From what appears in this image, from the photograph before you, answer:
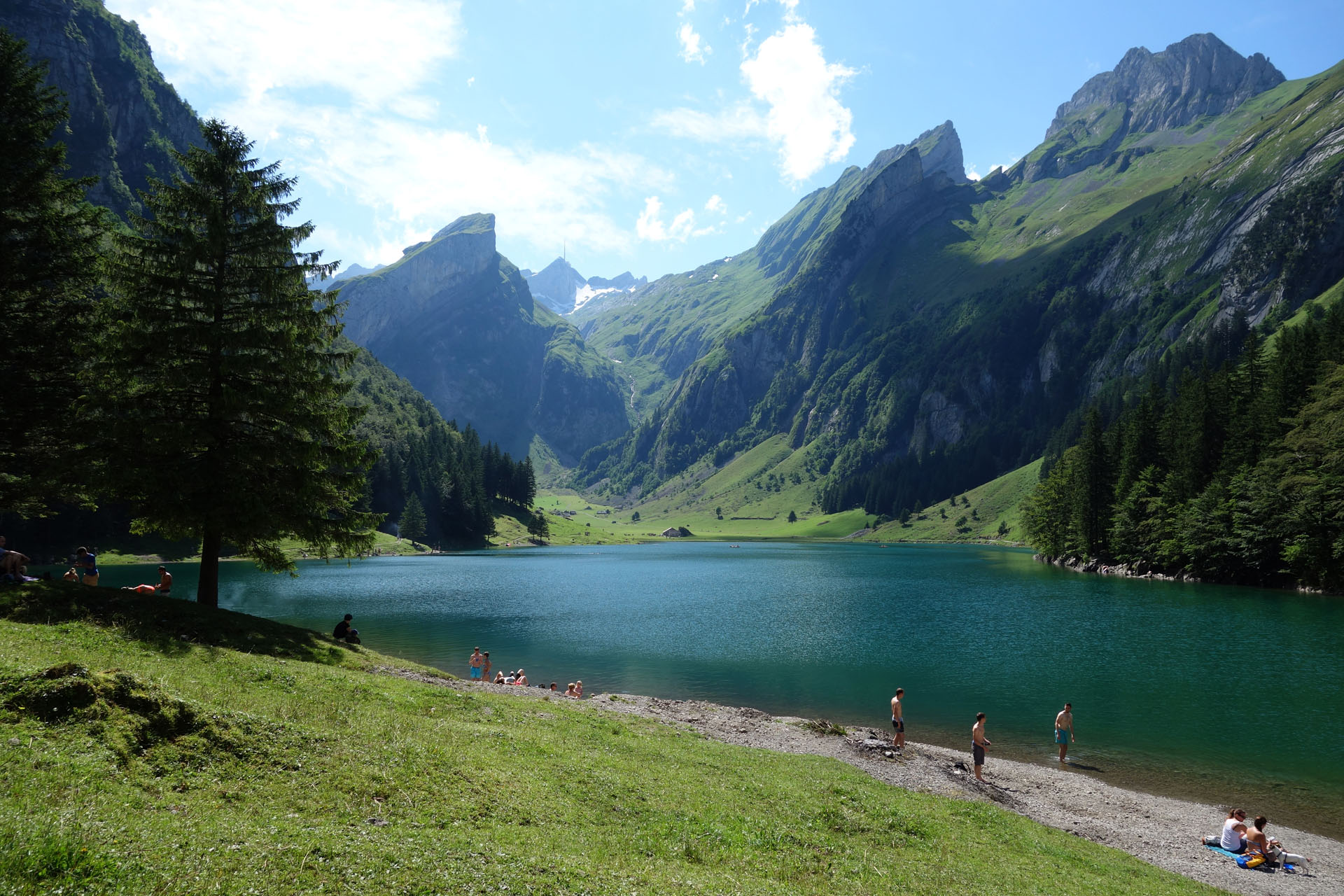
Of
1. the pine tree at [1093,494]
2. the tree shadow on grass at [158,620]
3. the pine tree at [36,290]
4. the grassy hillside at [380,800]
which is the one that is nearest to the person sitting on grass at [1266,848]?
the grassy hillside at [380,800]

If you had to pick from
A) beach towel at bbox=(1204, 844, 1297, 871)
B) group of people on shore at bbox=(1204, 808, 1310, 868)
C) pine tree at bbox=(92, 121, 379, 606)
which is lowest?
→ beach towel at bbox=(1204, 844, 1297, 871)

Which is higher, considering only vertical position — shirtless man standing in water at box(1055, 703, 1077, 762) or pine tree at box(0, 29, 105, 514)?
pine tree at box(0, 29, 105, 514)

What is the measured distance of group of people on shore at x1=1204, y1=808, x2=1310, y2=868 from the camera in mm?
22094

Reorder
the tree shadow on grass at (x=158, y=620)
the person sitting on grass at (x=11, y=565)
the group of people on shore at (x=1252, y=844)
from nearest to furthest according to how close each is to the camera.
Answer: the group of people on shore at (x=1252, y=844)
the tree shadow on grass at (x=158, y=620)
the person sitting on grass at (x=11, y=565)

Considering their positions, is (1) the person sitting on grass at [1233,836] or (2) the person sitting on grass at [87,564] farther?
(2) the person sitting on grass at [87,564]

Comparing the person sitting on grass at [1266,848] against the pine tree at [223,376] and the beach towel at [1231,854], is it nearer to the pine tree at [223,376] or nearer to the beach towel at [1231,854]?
the beach towel at [1231,854]

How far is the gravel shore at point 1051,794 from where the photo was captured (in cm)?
2153

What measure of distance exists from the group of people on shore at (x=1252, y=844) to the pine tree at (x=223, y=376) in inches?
1505

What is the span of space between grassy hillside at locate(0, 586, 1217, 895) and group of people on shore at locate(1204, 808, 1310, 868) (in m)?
5.20

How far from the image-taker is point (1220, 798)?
1118 inches

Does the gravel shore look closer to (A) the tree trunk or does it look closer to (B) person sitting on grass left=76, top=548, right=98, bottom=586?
(A) the tree trunk

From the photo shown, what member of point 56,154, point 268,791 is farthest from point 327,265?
point 268,791

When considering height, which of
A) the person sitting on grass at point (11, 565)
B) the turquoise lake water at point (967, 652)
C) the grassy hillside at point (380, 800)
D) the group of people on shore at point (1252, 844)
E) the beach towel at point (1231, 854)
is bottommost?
the turquoise lake water at point (967, 652)

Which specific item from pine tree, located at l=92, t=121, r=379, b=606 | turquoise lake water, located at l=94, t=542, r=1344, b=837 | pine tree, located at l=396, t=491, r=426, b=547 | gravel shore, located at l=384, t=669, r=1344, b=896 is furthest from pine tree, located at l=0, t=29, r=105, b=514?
pine tree, located at l=396, t=491, r=426, b=547
